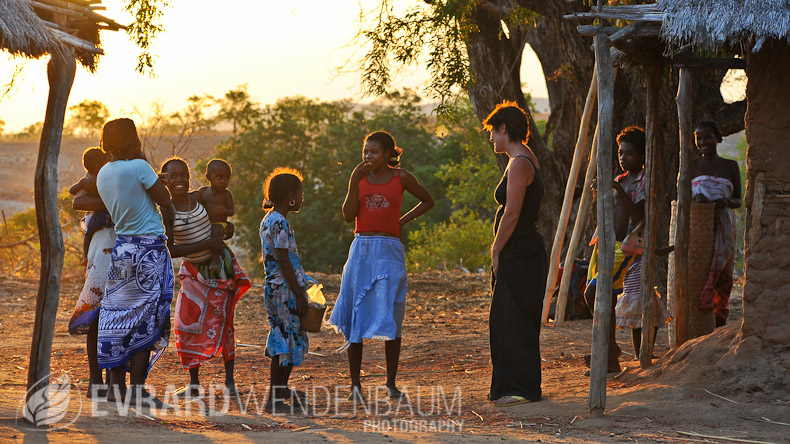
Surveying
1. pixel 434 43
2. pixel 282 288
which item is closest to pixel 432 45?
pixel 434 43

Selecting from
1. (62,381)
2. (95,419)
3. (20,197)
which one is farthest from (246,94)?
(95,419)

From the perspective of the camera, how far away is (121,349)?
5.05 metres

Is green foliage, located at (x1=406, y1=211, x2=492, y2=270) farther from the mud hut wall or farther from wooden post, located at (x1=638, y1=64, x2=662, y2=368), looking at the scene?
the mud hut wall

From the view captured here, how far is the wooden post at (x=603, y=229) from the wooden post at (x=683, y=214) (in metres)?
1.48

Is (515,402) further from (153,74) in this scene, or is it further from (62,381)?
(153,74)

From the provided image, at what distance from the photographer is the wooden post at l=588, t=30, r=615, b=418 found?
16.7 feet

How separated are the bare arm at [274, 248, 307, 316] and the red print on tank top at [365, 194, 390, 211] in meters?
0.66

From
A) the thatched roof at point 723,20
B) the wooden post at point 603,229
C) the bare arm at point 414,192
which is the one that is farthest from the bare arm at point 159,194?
the thatched roof at point 723,20

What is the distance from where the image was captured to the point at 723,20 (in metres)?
4.92

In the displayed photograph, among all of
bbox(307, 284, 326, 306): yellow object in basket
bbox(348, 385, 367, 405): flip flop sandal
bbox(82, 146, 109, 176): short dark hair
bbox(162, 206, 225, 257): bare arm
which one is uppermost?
bbox(82, 146, 109, 176): short dark hair

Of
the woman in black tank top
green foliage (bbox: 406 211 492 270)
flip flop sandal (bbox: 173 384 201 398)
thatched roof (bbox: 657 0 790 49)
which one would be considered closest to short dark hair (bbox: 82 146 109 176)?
flip flop sandal (bbox: 173 384 201 398)

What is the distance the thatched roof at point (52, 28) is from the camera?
4562mm

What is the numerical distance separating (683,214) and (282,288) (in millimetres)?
3149

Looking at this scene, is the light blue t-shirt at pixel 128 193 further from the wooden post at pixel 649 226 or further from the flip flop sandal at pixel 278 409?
the wooden post at pixel 649 226
